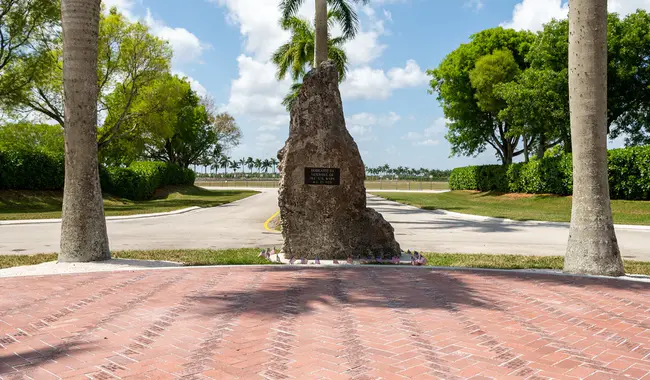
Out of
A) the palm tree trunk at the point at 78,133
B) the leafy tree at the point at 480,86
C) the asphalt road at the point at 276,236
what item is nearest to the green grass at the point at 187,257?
the palm tree trunk at the point at 78,133

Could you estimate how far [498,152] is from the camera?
46.0 metres

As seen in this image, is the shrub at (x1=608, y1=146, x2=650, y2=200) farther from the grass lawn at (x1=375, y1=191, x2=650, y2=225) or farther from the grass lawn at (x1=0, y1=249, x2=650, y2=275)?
the grass lawn at (x1=0, y1=249, x2=650, y2=275)

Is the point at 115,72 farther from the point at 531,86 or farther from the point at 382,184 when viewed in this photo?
the point at 382,184

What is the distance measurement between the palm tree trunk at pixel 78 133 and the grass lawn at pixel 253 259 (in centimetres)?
107

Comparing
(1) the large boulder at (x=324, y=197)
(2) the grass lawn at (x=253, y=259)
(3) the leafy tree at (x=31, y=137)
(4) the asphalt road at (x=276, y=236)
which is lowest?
(4) the asphalt road at (x=276, y=236)

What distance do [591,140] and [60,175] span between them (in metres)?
31.7

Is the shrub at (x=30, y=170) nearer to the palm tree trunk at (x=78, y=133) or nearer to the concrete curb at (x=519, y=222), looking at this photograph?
the palm tree trunk at (x=78, y=133)

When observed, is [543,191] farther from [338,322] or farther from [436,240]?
[338,322]

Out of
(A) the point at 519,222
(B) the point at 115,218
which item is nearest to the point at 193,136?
(B) the point at 115,218

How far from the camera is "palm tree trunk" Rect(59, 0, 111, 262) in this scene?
9.15m

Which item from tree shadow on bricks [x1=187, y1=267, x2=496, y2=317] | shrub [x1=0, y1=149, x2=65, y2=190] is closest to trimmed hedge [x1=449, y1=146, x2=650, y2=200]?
tree shadow on bricks [x1=187, y1=267, x2=496, y2=317]

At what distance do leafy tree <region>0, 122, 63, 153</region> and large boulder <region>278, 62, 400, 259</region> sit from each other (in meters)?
30.3

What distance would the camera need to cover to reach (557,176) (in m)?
31.0

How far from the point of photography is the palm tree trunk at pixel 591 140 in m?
7.99
